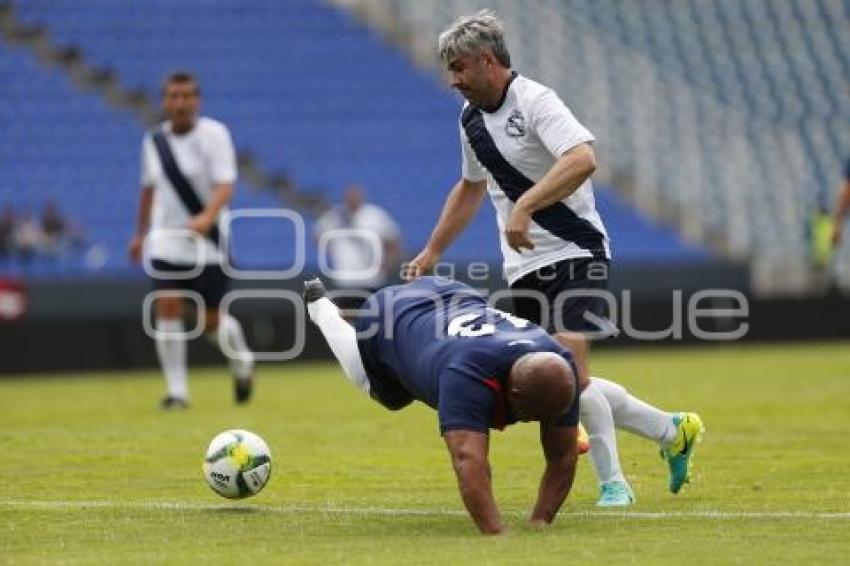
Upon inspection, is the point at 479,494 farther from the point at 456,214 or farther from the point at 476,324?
the point at 456,214

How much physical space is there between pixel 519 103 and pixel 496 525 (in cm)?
225

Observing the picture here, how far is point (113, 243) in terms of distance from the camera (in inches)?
1037

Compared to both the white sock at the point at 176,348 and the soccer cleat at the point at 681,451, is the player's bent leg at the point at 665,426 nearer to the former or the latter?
the soccer cleat at the point at 681,451

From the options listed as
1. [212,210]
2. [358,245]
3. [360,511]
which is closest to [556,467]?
[360,511]

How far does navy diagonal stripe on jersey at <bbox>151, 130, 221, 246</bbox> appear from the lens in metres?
16.0

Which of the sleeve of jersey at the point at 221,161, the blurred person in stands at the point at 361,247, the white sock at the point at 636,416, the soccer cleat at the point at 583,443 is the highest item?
the sleeve of jersey at the point at 221,161

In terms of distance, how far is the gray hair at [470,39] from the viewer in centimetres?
888

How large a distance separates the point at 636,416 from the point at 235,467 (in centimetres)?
199

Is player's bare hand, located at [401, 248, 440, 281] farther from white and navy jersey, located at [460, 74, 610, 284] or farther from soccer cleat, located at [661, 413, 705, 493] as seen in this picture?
soccer cleat, located at [661, 413, 705, 493]

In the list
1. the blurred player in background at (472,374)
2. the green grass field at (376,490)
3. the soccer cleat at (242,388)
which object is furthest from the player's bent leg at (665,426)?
the soccer cleat at (242,388)

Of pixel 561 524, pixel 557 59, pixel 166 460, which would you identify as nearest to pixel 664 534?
pixel 561 524

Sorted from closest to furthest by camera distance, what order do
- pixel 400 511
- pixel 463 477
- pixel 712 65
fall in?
1. pixel 463 477
2. pixel 400 511
3. pixel 712 65

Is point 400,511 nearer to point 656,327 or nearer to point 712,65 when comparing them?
point 656,327

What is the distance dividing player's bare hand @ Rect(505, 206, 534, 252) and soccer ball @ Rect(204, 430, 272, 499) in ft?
5.24
